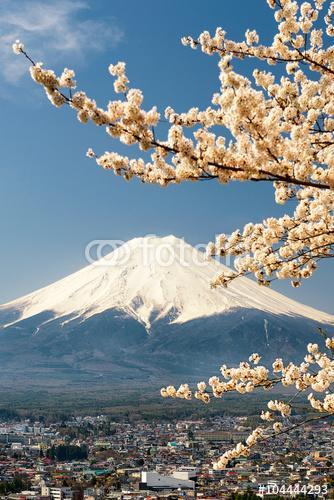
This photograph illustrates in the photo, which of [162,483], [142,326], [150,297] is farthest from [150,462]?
[150,297]

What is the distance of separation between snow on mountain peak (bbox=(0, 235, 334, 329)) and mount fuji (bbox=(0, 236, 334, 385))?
24cm

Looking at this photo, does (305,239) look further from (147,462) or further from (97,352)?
(97,352)

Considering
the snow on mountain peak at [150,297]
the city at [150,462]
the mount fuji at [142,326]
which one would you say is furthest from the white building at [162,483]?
the snow on mountain peak at [150,297]

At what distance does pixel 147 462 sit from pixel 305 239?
126 feet

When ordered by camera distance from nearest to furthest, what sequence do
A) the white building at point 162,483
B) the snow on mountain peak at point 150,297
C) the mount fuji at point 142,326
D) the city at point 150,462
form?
1. the city at point 150,462
2. the white building at point 162,483
3. the mount fuji at point 142,326
4. the snow on mountain peak at point 150,297

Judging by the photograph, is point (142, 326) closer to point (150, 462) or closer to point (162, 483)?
point (150, 462)

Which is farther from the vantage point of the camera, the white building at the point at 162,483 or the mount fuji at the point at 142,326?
the mount fuji at the point at 142,326

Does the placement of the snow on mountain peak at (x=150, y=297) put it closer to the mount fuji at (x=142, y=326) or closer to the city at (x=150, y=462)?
the mount fuji at (x=142, y=326)

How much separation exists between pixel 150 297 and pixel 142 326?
14.2m

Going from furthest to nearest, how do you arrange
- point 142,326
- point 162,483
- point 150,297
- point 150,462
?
point 150,297, point 142,326, point 150,462, point 162,483

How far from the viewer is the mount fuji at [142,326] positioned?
146625 millimetres

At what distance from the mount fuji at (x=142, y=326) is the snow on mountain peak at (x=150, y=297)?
24 centimetres

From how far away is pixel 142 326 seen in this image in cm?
16788

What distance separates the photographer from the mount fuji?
147 metres
